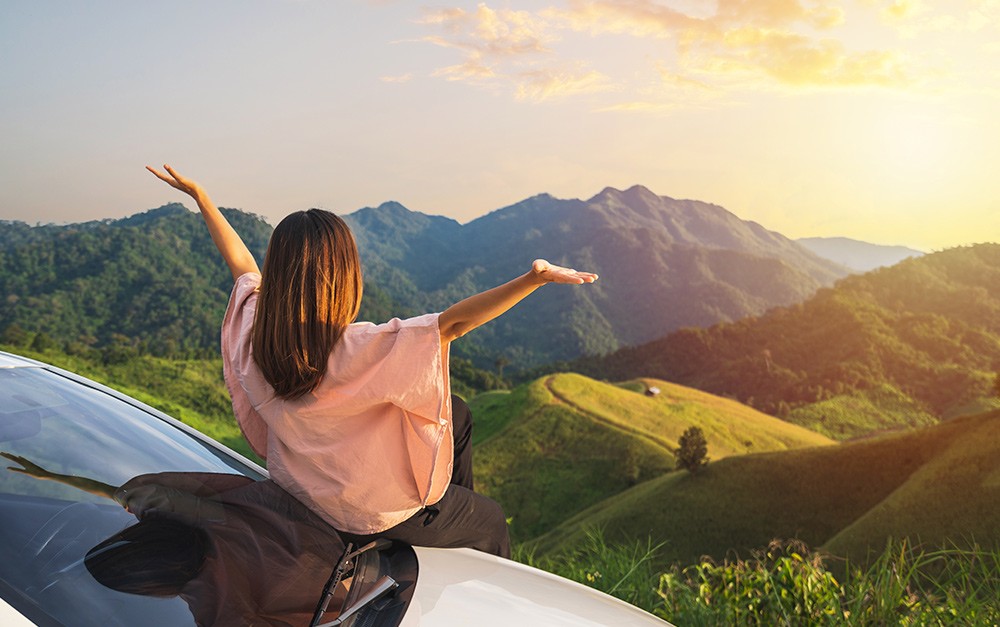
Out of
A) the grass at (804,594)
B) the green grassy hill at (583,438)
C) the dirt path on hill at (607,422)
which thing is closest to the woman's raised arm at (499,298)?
the grass at (804,594)

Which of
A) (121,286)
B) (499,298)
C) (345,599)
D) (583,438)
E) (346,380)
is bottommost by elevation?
(583,438)

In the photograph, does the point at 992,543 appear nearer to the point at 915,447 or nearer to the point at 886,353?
the point at 915,447

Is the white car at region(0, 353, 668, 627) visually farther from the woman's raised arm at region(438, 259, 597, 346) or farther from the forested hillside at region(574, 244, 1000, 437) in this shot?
the forested hillside at region(574, 244, 1000, 437)

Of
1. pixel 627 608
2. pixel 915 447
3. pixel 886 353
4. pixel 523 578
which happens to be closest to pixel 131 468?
pixel 523 578

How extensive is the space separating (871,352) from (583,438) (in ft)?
31.3

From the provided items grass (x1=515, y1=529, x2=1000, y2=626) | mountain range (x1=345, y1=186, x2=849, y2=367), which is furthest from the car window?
mountain range (x1=345, y1=186, x2=849, y2=367)

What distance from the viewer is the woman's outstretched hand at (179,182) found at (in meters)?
1.97

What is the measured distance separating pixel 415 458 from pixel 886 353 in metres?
23.2

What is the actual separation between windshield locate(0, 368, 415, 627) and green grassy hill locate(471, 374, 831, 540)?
49.3 ft

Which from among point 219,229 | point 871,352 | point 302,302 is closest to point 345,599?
point 302,302

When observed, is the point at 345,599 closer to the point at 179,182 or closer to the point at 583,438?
the point at 179,182

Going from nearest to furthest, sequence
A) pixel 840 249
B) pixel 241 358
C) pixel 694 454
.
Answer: pixel 241 358 → pixel 694 454 → pixel 840 249

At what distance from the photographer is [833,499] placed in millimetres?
9438

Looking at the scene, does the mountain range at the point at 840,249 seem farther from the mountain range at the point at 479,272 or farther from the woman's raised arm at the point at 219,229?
the woman's raised arm at the point at 219,229
